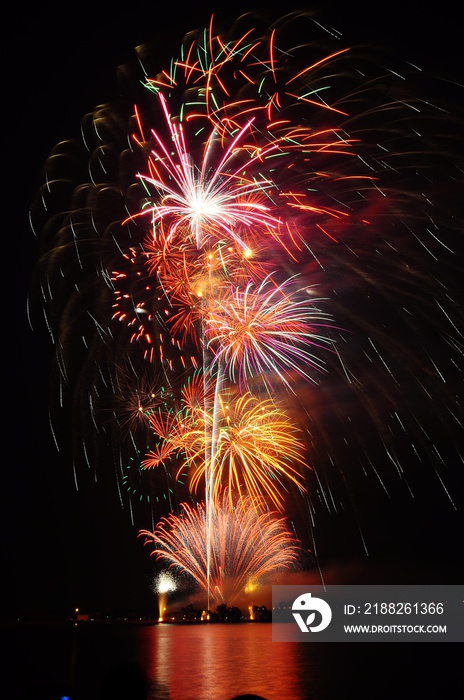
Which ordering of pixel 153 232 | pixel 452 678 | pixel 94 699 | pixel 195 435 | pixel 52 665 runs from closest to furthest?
pixel 94 699, pixel 452 678, pixel 153 232, pixel 52 665, pixel 195 435

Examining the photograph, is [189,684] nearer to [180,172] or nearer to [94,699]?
[94,699]

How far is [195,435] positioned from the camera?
80.8 feet

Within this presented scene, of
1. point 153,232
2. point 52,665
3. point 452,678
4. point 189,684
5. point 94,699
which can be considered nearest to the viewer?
point 94,699

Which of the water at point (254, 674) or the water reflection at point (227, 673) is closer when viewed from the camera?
the water reflection at point (227, 673)

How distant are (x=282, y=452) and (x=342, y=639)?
22.9 meters

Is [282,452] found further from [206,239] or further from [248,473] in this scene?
[206,239]

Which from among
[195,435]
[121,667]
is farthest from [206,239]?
[121,667]

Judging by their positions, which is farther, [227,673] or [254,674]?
[227,673]

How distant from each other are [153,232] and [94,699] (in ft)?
42.9

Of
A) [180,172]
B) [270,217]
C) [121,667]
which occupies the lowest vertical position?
[121,667]

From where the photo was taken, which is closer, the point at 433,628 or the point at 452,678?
the point at 452,678

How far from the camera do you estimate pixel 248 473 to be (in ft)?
81.1

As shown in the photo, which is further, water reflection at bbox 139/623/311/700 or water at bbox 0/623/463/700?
water at bbox 0/623/463/700

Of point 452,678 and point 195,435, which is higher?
point 195,435
